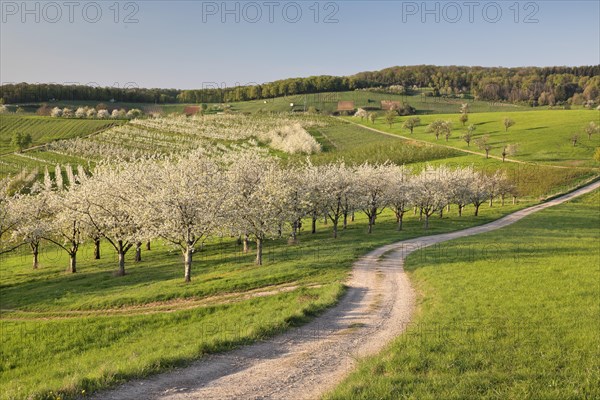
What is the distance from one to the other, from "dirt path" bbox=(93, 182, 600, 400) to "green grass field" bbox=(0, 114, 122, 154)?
17763 cm

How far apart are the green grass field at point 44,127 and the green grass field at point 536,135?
442ft

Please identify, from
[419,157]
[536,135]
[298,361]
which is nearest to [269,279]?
[298,361]

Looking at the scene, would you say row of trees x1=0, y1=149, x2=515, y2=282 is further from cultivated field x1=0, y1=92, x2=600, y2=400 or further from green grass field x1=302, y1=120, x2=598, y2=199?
green grass field x1=302, y1=120, x2=598, y2=199

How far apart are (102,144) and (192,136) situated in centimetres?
3686

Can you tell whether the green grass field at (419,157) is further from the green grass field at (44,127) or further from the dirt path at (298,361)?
the green grass field at (44,127)

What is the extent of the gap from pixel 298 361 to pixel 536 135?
154 meters

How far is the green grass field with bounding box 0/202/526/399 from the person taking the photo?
18469mm

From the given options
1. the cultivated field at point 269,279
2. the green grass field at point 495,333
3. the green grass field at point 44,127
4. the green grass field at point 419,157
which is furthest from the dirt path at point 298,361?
the green grass field at point 44,127

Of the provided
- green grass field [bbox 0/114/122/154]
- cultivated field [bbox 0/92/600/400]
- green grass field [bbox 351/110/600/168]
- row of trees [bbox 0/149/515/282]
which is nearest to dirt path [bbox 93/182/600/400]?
cultivated field [bbox 0/92/600/400]

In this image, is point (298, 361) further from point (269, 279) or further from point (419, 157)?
point (419, 157)

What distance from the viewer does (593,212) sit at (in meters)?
78.2

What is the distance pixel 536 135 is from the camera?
142750 millimetres

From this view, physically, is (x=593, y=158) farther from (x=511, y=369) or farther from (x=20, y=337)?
(x=20, y=337)

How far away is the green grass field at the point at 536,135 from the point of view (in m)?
121
